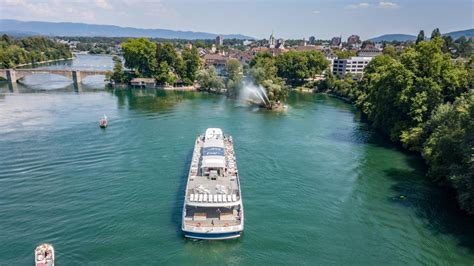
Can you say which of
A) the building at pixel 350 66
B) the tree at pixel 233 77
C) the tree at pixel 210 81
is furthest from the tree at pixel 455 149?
the building at pixel 350 66

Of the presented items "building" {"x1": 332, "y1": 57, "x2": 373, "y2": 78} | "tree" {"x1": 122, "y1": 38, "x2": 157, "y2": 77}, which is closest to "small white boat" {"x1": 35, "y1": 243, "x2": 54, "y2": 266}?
"tree" {"x1": 122, "y1": 38, "x2": 157, "y2": 77}

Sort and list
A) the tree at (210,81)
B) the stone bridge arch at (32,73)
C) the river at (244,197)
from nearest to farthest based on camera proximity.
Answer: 1. the river at (244,197)
2. the tree at (210,81)
3. the stone bridge arch at (32,73)

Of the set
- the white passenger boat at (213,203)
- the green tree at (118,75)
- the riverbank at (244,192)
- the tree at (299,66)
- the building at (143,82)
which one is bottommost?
the riverbank at (244,192)

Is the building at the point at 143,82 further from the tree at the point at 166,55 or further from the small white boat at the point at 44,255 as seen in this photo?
the small white boat at the point at 44,255

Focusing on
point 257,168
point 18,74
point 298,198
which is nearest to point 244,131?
point 257,168

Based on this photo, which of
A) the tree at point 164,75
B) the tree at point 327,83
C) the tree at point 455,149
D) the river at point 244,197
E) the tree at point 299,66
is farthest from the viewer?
the tree at point 299,66

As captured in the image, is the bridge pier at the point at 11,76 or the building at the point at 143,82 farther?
the bridge pier at the point at 11,76

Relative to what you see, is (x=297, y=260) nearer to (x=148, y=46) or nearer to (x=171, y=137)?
(x=171, y=137)
